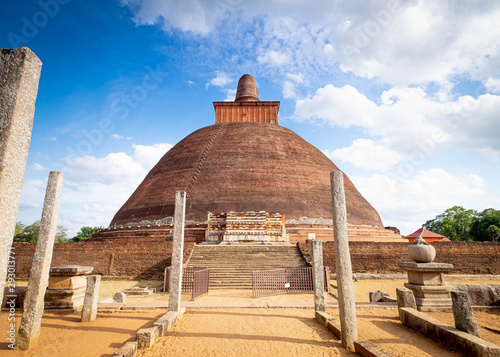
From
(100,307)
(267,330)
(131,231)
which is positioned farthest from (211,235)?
(267,330)

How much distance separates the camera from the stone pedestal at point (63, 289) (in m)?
5.32

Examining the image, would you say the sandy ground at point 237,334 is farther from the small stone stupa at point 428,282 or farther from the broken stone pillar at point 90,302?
the small stone stupa at point 428,282

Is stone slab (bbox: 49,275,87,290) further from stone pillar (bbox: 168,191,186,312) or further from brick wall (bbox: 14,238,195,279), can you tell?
brick wall (bbox: 14,238,195,279)

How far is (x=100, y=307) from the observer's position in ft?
18.0

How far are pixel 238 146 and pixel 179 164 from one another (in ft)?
15.2

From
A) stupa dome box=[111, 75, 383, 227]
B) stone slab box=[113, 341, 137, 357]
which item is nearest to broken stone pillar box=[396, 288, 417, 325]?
stone slab box=[113, 341, 137, 357]

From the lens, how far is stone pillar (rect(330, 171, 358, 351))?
349 centimetres

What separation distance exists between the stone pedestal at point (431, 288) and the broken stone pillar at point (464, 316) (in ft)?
5.56

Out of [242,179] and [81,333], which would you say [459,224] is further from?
[81,333]

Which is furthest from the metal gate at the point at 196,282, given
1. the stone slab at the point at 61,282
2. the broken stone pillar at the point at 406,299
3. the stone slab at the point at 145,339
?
the broken stone pillar at the point at 406,299

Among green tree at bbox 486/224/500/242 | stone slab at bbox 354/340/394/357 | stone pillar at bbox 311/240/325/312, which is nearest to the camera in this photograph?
stone slab at bbox 354/340/394/357

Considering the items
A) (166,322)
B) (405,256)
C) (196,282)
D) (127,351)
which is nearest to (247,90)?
(405,256)

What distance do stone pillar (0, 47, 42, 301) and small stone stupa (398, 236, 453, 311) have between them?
21.0ft

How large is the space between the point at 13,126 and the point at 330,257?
1152 centimetres
